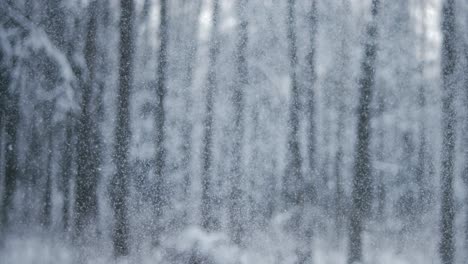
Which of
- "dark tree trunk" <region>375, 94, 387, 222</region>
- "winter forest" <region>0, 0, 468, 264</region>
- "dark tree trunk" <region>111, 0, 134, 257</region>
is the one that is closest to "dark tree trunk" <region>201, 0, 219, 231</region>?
"winter forest" <region>0, 0, 468, 264</region>

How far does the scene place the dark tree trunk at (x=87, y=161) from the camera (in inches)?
47.1

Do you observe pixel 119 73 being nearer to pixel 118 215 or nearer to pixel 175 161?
pixel 175 161

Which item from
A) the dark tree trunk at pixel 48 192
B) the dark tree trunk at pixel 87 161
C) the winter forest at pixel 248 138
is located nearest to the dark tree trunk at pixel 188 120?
the winter forest at pixel 248 138

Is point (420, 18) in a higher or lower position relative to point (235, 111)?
higher

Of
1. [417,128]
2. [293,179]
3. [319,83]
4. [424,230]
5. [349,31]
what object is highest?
[349,31]

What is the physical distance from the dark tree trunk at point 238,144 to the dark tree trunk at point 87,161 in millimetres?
376

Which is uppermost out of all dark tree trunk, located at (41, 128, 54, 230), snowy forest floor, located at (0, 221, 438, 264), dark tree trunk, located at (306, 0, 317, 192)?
dark tree trunk, located at (306, 0, 317, 192)

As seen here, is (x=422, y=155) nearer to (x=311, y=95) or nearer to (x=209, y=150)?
(x=311, y=95)

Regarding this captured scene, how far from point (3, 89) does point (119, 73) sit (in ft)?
1.08

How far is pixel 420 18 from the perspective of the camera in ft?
3.92

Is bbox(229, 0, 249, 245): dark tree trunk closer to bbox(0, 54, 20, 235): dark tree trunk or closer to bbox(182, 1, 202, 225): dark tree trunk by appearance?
bbox(182, 1, 202, 225): dark tree trunk

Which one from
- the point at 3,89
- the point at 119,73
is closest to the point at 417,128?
the point at 119,73

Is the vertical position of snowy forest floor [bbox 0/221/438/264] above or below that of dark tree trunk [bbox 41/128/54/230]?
below

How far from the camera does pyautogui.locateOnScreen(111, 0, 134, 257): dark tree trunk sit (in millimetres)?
1188
